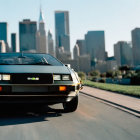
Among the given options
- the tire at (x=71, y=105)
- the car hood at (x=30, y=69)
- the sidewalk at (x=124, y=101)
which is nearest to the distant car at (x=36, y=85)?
the car hood at (x=30, y=69)

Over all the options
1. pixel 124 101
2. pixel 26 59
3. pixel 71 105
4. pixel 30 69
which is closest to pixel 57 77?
pixel 30 69

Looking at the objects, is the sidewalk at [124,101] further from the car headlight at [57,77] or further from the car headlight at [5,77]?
the car headlight at [5,77]

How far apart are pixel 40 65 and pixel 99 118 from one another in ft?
6.11

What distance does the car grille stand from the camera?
4855mm

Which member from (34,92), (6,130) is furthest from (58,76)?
(6,130)

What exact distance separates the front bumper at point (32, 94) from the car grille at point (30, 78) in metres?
0.08

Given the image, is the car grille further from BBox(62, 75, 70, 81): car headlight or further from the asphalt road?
the asphalt road

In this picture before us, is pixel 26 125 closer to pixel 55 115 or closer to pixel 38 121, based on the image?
pixel 38 121

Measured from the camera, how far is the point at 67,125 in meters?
4.65

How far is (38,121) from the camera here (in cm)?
495

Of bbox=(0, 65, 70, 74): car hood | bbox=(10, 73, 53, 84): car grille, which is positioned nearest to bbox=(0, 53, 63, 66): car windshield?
bbox=(0, 65, 70, 74): car hood

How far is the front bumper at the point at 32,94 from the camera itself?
4.80m

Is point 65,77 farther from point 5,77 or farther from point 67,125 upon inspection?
point 5,77

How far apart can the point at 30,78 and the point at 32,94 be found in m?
0.33
